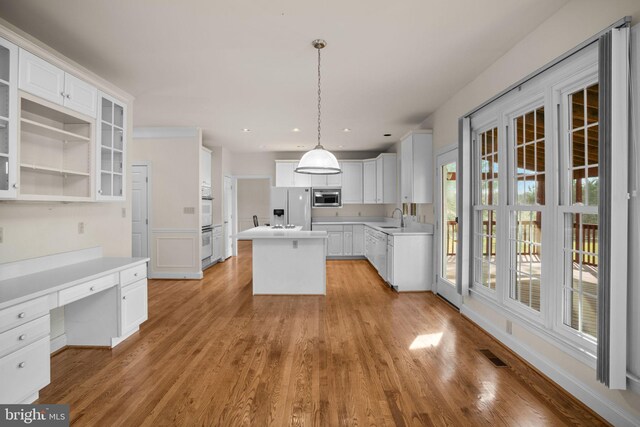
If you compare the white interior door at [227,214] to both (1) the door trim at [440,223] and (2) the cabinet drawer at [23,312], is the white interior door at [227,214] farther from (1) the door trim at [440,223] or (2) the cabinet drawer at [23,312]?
(2) the cabinet drawer at [23,312]

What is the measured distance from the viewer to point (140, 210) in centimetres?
593

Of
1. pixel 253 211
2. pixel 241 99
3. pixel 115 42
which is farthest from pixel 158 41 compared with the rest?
pixel 253 211

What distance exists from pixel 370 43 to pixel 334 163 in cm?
117

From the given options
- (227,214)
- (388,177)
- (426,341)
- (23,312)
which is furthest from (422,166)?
(23,312)

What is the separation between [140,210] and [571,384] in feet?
20.7

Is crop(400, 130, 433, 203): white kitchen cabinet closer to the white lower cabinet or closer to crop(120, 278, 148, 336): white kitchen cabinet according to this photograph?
the white lower cabinet

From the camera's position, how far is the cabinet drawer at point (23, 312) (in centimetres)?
193

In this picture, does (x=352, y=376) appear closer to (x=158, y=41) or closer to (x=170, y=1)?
(x=170, y=1)

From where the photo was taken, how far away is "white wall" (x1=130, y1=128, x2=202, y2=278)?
19.4 ft

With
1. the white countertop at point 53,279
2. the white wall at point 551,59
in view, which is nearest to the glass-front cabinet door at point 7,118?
the white countertop at point 53,279

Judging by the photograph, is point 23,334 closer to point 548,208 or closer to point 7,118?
point 7,118

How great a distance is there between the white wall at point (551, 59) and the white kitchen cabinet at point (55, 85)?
388 centimetres

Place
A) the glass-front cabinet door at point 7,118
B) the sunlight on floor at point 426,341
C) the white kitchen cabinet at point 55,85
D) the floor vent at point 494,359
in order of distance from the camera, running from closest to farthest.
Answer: the glass-front cabinet door at point 7,118 → the white kitchen cabinet at point 55,85 → the floor vent at point 494,359 → the sunlight on floor at point 426,341

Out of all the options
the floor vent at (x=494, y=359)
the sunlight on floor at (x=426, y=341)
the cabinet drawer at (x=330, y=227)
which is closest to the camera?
the floor vent at (x=494, y=359)
